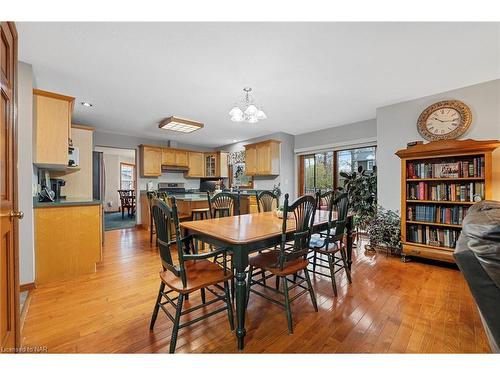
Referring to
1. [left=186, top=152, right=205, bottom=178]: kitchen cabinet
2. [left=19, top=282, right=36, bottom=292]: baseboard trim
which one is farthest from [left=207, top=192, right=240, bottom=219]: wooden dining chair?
[left=186, top=152, right=205, bottom=178]: kitchen cabinet

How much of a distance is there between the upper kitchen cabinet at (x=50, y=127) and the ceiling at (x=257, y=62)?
0.90 ft

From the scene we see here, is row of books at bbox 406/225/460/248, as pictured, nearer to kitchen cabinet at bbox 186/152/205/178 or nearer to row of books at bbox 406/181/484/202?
row of books at bbox 406/181/484/202

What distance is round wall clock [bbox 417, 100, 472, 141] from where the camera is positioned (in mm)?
2834

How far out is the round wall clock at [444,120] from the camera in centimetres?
283

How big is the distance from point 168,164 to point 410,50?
5.48 meters

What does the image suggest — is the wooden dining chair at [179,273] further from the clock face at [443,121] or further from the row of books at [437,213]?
the clock face at [443,121]

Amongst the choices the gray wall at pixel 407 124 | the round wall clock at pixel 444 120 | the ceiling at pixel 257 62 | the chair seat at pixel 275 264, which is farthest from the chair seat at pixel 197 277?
the round wall clock at pixel 444 120

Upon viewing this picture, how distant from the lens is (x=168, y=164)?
5988mm

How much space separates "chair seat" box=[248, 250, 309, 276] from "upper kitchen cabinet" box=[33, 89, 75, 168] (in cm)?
255
